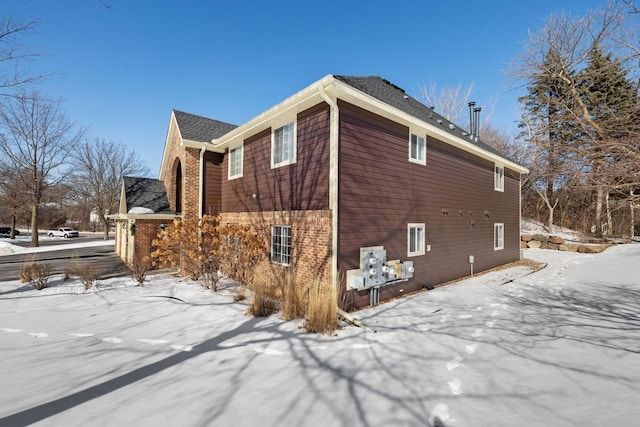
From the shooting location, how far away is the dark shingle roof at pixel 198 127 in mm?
12273

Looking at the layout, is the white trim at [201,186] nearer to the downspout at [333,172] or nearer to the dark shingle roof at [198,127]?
the dark shingle roof at [198,127]

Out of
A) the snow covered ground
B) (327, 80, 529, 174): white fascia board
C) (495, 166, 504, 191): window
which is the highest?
(327, 80, 529, 174): white fascia board

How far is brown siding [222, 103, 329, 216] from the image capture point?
747 cm

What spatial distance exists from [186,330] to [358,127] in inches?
249

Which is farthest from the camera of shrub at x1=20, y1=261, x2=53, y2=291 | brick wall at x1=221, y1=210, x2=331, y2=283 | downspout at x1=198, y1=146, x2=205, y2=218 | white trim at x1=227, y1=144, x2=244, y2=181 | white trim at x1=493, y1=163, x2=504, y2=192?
white trim at x1=493, y1=163, x2=504, y2=192

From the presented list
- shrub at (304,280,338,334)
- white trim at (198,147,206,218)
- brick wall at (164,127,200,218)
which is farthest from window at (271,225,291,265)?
brick wall at (164,127,200,218)

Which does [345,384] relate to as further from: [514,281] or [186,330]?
[514,281]

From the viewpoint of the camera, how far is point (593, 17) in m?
11.7

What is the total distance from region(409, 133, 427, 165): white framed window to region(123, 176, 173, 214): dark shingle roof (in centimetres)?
1148

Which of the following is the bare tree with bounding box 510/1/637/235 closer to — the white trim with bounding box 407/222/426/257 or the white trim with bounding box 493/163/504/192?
the white trim with bounding box 493/163/504/192

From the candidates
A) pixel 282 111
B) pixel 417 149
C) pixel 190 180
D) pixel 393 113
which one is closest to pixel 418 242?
pixel 417 149

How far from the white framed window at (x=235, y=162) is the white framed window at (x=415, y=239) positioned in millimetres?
6742

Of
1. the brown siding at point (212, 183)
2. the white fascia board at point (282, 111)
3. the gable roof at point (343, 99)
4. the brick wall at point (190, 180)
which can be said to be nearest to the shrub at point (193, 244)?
the brick wall at point (190, 180)

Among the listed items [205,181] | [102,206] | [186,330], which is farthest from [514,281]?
[102,206]
